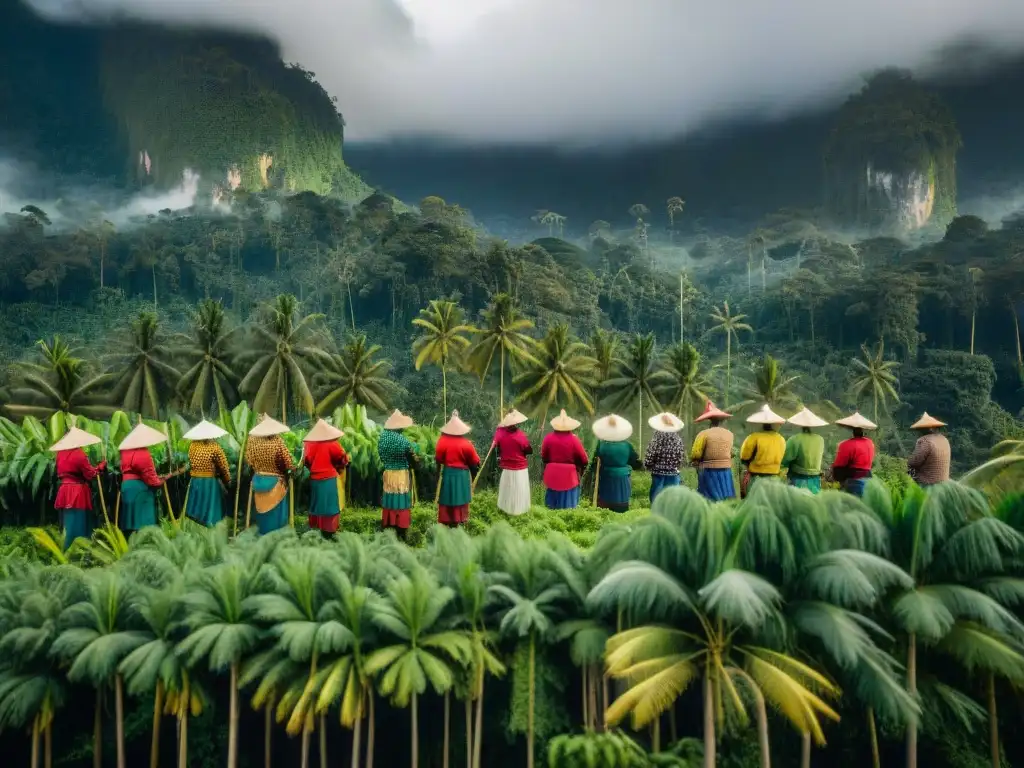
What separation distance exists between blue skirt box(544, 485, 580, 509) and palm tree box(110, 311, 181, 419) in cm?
1702

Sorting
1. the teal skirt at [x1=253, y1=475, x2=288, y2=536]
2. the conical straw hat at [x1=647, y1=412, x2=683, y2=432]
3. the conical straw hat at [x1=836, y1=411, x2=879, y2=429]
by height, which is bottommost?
the teal skirt at [x1=253, y1=475, x2=288, y2=536]

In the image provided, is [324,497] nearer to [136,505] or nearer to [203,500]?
[203,500]

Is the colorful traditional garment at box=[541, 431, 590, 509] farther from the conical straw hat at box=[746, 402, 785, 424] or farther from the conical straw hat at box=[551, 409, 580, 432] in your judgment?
the conical straw hat at box=[746, 402, 785, 424]

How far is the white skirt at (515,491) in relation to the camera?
1009 centimetres

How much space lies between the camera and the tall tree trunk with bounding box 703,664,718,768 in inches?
246

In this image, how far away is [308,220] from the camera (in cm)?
6244

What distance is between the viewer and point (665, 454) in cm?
976

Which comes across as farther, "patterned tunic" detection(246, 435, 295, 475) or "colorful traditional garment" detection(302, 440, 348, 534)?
"colorful traditional garment" detection(302, 440, 348, 534)

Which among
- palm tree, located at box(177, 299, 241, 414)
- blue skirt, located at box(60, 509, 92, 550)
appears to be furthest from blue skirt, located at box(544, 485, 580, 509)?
palm tree, located at box(177, 299, 241, 414)

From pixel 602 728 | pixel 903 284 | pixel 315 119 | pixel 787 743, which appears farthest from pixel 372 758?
pixel 315 119

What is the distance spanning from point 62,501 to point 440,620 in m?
5.22

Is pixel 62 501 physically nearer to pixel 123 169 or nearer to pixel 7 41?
pixel 123 169

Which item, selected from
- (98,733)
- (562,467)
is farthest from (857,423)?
(98,733)

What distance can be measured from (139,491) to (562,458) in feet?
17.0
